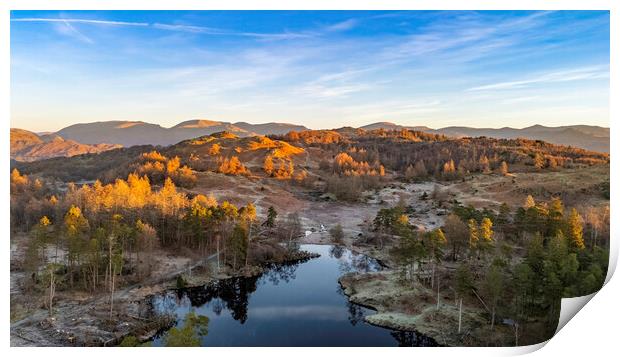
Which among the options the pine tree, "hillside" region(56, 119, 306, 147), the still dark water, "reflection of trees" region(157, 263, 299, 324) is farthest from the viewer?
"hillside" region(56, 119, 306, 147)

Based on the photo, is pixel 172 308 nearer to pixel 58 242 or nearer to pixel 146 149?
pixel 58 242

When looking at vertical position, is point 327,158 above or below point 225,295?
above

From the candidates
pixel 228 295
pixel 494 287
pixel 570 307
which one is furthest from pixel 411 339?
pixel 228 295

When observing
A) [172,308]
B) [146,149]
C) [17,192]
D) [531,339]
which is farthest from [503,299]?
[146,149]

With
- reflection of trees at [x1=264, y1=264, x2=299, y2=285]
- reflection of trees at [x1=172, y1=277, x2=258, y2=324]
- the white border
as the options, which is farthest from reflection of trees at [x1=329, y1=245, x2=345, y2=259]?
the white border

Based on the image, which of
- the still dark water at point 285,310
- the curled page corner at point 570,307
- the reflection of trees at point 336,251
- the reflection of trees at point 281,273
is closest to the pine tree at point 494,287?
the still dark water at point 285,310

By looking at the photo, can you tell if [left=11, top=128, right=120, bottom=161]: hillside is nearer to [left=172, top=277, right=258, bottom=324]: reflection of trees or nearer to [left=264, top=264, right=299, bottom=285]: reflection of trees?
[left=172, top=277, right=258, bottom=324]: reflection of trees

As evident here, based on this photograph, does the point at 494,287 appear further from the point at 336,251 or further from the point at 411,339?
the point at 336,251
